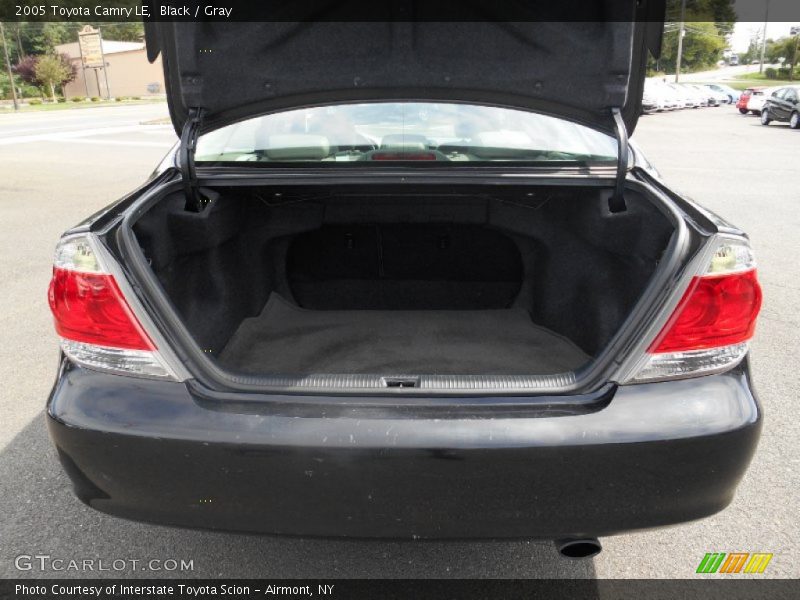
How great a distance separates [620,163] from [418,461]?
128cm

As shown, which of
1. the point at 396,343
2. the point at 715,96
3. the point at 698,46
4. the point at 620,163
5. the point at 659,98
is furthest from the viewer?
the point at 698,46

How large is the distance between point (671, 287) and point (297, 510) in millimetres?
1090

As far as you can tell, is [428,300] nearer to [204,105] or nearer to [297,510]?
[204,105]

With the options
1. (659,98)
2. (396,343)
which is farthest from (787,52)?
(396,343)

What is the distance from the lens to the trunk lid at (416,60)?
86.0 inches

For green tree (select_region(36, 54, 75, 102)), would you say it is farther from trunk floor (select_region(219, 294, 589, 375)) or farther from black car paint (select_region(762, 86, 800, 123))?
trunk floor (select_region(219, 294, 589, 375))

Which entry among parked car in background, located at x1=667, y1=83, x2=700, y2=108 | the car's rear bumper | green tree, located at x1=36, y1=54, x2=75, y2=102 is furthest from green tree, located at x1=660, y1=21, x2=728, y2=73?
the car's rear bumper

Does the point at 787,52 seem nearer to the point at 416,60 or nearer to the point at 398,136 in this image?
the point at 398,136

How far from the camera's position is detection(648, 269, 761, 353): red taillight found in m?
1.61

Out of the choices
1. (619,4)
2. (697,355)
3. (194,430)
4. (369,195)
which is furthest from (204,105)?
(697,355)

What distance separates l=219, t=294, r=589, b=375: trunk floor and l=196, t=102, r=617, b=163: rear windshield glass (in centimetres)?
79

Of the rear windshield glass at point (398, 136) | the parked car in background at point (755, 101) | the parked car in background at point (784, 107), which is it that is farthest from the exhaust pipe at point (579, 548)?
the parked car in background at point (755, 101)

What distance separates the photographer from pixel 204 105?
7.56ft

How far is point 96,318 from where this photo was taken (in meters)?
→ 1.65
